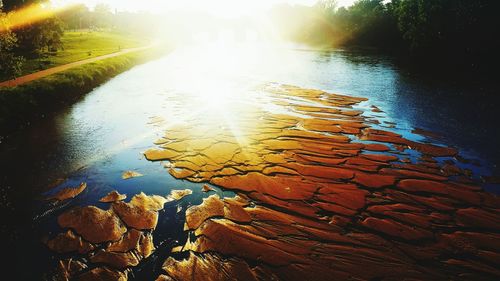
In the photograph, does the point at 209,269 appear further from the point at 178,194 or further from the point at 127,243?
the point at 178,194

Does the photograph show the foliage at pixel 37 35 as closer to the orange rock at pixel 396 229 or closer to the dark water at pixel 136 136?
the dark water at pixel 136 136

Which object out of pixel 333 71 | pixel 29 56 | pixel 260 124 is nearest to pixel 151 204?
pixel 260 124

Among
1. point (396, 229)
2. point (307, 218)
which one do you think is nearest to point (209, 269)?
point (307, 218)

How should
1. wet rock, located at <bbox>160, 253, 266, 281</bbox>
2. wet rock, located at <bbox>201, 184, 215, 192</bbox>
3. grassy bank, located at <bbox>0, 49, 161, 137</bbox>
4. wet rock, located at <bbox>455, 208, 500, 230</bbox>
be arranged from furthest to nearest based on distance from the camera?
grassy bank, located at <bbox>0, 49, 161, 137</bbox>
wet rock, located at <bbox>201, 184, 215, 192</bbox>
wet rock, located at <bbox>455, 208, 500, 230</bbox>
wet rock, located at <bbox>160, 253, 266, 281</bbox>

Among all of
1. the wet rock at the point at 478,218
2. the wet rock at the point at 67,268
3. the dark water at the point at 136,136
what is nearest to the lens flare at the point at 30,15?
the dark water at the point at 136,136

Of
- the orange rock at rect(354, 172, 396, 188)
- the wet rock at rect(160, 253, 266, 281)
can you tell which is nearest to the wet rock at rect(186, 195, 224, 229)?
the wet rock at rect(160, 253, 266, 281)

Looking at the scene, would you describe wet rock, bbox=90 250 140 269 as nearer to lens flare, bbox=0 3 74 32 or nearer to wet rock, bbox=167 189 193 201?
wet rock, bbox=167 189 193 201
